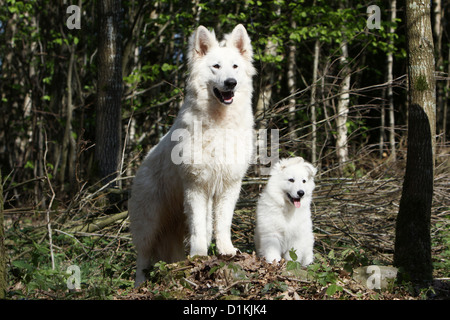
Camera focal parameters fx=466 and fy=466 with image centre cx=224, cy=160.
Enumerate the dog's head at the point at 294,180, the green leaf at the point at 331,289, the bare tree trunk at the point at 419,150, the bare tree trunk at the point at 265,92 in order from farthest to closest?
the bare tree trunk at the point at 265,92 → the dog's head at the point at 294,180 → the bare tree trunk at the point at 419,150 → the green leaf at the point at 331,289

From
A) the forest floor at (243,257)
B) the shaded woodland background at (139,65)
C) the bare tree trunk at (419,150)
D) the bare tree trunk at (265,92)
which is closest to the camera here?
the forest floor at (243,257)

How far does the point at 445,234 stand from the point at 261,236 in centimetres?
293

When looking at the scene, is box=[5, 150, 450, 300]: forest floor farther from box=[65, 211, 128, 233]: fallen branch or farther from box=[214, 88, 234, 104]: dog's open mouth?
box=[214, 88, 234, 104]: dog's open mouth

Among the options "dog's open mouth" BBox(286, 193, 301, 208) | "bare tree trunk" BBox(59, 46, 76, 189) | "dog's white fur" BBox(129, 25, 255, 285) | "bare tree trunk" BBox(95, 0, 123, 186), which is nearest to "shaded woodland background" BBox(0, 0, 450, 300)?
"bare tree trunk" BBox(59, 46, 76, 189)

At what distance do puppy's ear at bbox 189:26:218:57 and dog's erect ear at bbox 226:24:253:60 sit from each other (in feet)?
0.64

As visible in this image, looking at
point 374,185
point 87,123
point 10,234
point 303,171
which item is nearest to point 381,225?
point 374,185

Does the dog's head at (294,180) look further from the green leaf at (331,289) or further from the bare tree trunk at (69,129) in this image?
the bare tree trunk at (69,129)

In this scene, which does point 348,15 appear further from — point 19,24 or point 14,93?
point 14,93

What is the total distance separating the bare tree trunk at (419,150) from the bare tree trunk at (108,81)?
5.53 m

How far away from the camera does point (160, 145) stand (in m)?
5.71

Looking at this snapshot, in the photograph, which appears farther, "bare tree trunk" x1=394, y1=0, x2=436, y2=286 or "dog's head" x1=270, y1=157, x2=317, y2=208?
"dog's head" x1=270, y1=157, x2=317, y2=208

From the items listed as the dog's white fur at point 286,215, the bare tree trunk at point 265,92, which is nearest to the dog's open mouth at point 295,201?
the dog's white fur at point 286,215

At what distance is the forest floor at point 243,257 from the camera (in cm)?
420

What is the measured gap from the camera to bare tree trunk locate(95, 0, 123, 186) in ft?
28.5
